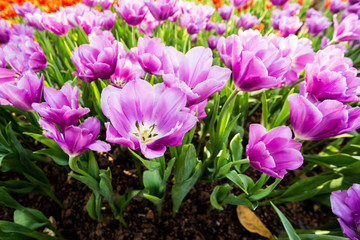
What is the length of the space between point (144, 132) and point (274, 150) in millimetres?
440

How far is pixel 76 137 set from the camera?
0.68m

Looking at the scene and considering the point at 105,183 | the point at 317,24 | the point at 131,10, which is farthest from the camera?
the point at 317,24

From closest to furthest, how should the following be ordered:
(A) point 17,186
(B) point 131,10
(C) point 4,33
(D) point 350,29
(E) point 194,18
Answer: (A) point 17,186
(B) point 131,10
(D) point 350,29
(C) point 4,33
(E) point 194,18

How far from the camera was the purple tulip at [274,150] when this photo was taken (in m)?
0.68

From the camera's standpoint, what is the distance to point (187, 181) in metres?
0.95

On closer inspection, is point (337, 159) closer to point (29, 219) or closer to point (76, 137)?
point (76, 137)

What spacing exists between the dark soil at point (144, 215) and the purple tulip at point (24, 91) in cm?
71

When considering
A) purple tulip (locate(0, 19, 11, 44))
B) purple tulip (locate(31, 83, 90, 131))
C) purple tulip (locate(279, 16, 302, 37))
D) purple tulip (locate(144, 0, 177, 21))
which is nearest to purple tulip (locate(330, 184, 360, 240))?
purple tulip (locate(31, 83, 90, 131))

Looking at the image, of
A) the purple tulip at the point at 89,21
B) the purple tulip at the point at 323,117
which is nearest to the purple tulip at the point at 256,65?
the purple tulip at the point at 323,117

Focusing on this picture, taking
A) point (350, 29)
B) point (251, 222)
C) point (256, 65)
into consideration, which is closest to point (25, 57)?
point (256, 65)

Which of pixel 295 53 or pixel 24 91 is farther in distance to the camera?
pixel 295 53

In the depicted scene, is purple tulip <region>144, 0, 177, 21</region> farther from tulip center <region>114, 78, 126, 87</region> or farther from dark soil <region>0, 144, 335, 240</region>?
dark soil <region>0, 144, 335, 240</region>

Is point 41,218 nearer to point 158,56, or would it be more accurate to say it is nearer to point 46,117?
point 46,117

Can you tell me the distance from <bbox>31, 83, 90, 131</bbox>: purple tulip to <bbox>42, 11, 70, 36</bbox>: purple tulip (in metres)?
0.79
